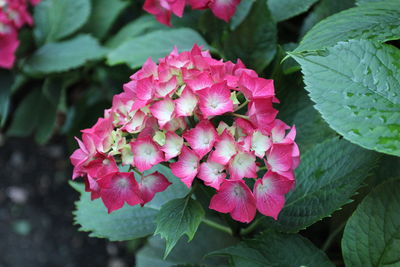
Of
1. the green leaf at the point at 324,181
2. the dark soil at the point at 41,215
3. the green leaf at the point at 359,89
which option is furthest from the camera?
the dark soil at the point at 41,215

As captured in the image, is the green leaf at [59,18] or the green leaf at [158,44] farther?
the green leaf at [59,18]

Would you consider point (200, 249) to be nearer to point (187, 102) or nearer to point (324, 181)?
point (324, 181)

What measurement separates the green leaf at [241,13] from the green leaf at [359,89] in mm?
458

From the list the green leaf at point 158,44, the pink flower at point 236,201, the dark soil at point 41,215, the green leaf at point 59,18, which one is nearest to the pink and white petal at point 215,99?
the pink flower at point 236,201

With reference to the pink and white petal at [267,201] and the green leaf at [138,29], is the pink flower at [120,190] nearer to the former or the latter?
the pink and white petal at [267,201]

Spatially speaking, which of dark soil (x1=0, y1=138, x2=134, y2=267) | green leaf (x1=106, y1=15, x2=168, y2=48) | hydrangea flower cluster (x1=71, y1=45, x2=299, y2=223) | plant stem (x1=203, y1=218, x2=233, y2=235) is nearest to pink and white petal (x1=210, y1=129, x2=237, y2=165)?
hydrangea flower cluster (x1=71, y1=45, x2=299, y2=223)

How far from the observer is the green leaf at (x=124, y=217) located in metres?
0.86

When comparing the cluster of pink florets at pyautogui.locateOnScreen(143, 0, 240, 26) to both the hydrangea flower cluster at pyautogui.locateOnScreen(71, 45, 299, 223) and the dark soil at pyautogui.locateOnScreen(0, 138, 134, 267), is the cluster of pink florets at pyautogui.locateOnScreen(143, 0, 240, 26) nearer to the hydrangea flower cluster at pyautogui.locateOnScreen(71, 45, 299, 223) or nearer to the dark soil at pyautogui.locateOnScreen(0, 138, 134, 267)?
the hydrangea flower cluster at pyautogui.locateOnScreen(71, 45, 299, 223)

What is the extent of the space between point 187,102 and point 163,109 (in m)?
0.03

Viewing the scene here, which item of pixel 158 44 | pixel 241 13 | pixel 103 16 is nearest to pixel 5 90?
pixel 103 16

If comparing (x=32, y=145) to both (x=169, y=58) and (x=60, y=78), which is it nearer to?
(x=60, y=78)

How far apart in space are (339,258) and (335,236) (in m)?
0.05

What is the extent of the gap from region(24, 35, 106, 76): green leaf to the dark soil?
0.77 meters

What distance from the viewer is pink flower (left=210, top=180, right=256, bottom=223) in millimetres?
653
